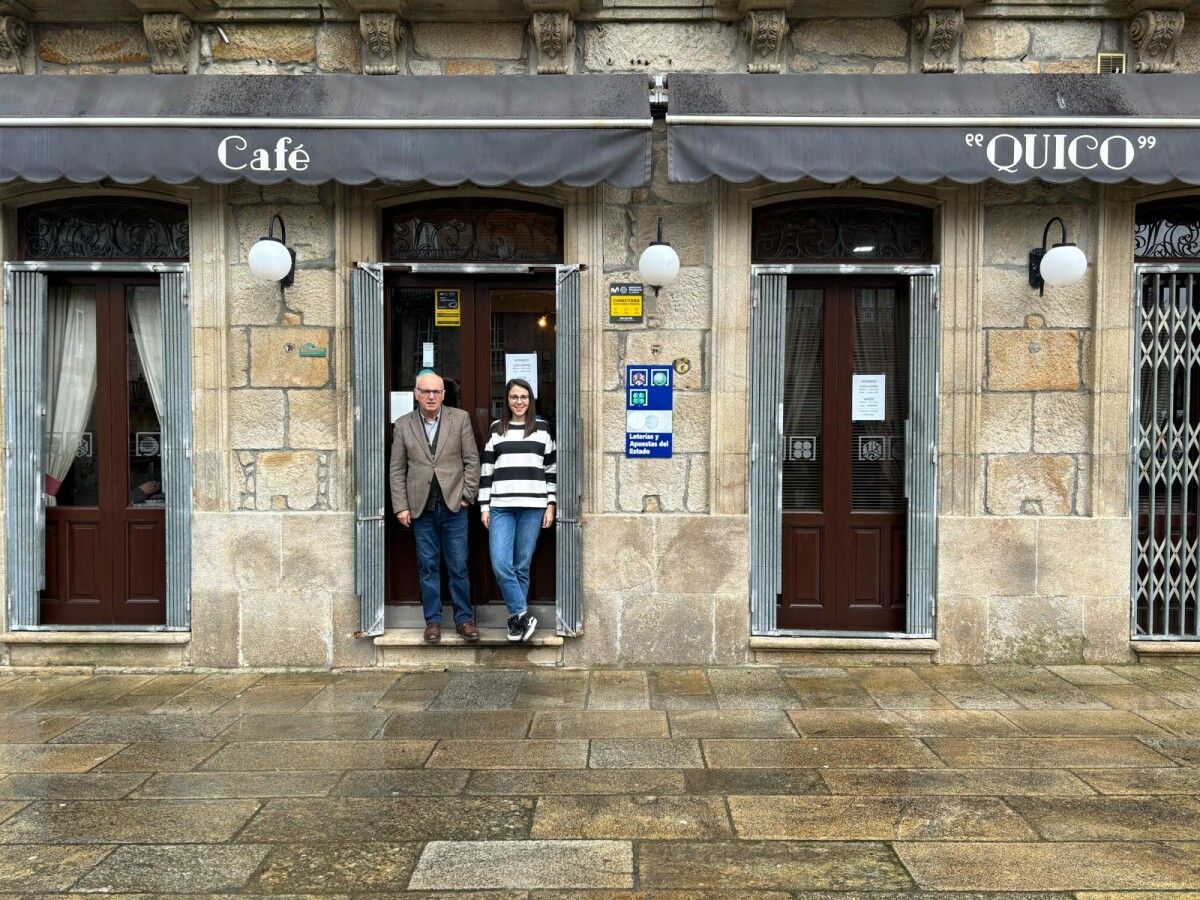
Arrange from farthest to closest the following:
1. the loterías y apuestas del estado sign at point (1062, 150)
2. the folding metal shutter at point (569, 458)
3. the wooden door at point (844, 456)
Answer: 1. the wooden door at point (844, 456)
2. the folding metal shutter at point (569, 458)
3. the loterías y apuestas del estado sign at point (1062, 150)

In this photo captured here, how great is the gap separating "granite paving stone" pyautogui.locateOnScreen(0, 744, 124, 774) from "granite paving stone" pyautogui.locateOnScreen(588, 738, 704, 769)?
2674mm

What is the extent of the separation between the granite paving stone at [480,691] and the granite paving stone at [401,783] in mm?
1116

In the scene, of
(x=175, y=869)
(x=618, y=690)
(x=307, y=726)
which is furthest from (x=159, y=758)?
(x=618, y=690)

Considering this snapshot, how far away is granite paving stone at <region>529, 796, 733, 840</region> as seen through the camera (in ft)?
12.8

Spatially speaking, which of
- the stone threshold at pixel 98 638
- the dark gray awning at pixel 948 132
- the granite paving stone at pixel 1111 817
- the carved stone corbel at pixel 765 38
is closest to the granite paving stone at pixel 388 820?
the granite paving stone at pixel 1111 817

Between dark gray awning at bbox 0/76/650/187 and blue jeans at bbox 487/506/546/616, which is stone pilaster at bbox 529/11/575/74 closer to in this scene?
dark gray awning at bbox 0/76/650/187

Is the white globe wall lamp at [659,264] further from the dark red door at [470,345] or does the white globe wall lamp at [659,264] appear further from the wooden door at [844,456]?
the wooden door at [844,456]

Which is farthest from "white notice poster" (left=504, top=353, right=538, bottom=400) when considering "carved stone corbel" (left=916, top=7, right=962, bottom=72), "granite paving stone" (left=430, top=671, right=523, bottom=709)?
"carved stone corbel" (left=916, top=7, right=962, bottom=72)

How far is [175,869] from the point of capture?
11.9 feet

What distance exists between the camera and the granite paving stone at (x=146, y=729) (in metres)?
5.17

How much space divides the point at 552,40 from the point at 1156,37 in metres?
4.24

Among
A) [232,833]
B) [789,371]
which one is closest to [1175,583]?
[789,371]

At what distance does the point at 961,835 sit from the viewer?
3865mm

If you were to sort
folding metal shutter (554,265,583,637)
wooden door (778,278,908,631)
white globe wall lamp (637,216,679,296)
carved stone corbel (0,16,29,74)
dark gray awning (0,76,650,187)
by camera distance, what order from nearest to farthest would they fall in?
dark gray awning (0,76,650,187)
white globe wall lamp (637,216,679,296)
carved stone corbel (0,16,29,74)
folding metal shutter (554,265,583,637)
wooden door (778,278,908,631)
